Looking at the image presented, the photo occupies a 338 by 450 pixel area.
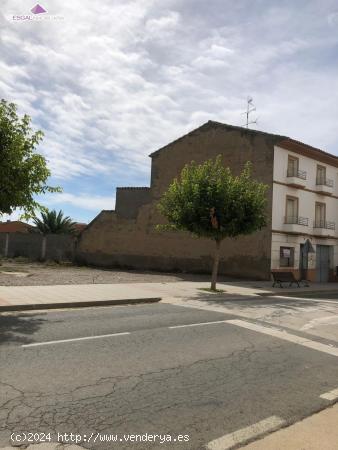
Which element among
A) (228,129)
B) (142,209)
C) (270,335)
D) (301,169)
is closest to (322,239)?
(301,169)

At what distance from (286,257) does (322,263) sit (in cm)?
493

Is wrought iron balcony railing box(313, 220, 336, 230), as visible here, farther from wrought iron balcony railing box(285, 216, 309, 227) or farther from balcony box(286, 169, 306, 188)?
balcony box(286, 169, 306, 188)

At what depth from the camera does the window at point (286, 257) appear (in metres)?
27.7

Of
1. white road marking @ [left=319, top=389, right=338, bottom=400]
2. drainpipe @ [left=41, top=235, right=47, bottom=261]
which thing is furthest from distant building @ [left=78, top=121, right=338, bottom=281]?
white road marking @ [left=319, top=389, right=338, bottom=400]

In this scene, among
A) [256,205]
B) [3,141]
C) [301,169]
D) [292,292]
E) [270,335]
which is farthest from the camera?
[301,169]

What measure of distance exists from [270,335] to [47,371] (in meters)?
4.92

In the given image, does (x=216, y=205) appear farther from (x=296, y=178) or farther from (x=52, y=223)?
(x=52, y=223)

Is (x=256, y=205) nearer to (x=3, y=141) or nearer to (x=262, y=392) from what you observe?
(x=3, y=141)

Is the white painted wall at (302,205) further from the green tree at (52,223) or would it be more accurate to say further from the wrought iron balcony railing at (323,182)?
the green tree at (52,223)

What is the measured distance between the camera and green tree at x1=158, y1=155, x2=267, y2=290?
722 inches

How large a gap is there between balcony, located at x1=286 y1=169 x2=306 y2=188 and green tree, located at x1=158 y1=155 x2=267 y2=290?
30.9 ft

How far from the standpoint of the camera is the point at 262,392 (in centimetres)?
548

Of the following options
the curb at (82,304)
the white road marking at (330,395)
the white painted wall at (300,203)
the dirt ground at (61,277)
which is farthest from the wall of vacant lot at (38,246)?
the white road marking at (330,395)

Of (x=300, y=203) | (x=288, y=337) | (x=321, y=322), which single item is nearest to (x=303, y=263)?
(x=300, y=203)
